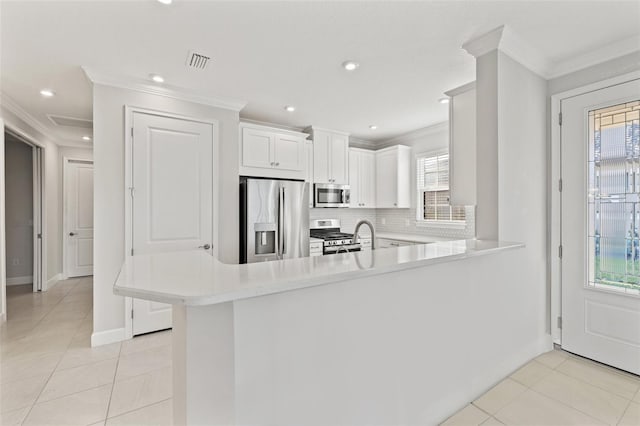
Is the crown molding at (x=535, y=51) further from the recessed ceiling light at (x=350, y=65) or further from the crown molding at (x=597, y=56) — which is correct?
the recessed ceiling light at (x=350, y=65)

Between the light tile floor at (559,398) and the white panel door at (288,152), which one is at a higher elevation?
the white panel door at (288,152)

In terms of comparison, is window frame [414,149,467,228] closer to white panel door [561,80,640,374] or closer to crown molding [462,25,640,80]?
white panel door [561,80,640,374]

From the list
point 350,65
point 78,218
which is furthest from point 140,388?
point 78,218

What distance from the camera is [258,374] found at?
3.65 ft

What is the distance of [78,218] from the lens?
5746 millimetres

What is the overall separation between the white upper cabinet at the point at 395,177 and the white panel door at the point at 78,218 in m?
5.56

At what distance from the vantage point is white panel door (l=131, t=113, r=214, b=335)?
2979 millimetres

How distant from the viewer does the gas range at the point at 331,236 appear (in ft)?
14.3

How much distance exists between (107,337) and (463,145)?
3.71 metres

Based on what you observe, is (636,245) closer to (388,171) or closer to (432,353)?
(432,353)

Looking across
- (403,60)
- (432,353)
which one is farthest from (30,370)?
(403,60)

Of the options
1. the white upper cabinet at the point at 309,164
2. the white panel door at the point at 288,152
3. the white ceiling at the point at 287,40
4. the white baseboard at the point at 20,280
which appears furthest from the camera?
the white baseboard at the point at 20,280

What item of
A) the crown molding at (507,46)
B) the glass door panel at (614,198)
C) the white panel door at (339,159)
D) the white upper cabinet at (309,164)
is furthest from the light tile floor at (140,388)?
the white panel door at (339,159)

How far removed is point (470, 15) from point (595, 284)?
2337 mm
